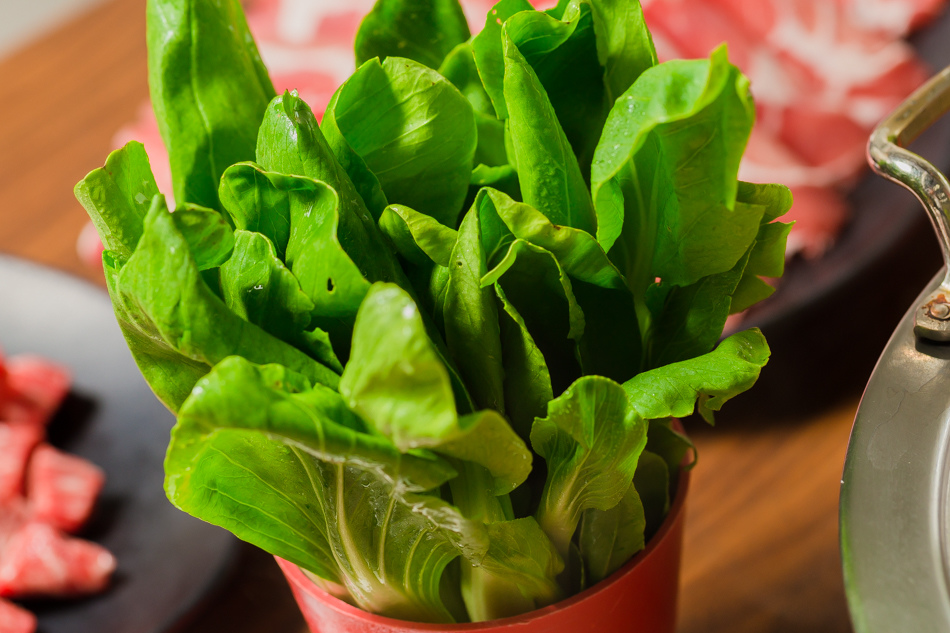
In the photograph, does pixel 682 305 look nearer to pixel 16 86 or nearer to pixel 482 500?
pixel 482 500

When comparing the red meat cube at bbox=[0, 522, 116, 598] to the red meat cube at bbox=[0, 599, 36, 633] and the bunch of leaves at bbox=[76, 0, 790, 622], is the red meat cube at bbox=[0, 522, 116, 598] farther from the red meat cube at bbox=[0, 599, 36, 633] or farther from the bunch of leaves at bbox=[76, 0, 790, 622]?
the bunch of leaves at bbox=[76, 0, 790, 622]

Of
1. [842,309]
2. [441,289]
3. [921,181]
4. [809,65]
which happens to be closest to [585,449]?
[441,289]

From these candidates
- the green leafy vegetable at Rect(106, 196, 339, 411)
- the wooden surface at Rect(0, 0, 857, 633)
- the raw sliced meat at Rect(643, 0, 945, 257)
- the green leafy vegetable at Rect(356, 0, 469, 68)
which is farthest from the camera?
the raw sliced meat at Rect(643, 0, 945, 257)

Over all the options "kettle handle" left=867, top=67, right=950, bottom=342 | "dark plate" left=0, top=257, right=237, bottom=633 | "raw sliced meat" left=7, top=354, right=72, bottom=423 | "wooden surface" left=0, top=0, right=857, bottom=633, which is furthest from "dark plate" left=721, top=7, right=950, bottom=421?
"raw sliced meat" left=7, top=354, right=72, bottom=423

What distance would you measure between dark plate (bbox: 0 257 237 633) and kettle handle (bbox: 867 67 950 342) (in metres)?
0.38

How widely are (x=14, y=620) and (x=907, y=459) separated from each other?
0.49 meters

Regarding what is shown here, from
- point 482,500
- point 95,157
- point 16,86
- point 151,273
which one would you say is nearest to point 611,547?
point 482,500

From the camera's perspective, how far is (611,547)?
0.30 m

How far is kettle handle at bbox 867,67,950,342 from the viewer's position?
1.03 ft

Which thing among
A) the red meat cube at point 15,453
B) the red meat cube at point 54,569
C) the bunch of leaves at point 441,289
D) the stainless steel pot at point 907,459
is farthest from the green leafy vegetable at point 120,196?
the red meat cube at point 15,453

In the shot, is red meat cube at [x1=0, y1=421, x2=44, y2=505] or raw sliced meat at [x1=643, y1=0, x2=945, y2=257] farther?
raw sliced meat at [x1=643, y1=0, x2=945, y2=257]

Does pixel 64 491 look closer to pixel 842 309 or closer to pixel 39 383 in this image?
pixel 39 383

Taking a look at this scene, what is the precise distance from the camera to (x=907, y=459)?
280mm

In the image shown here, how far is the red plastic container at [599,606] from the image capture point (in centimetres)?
29
